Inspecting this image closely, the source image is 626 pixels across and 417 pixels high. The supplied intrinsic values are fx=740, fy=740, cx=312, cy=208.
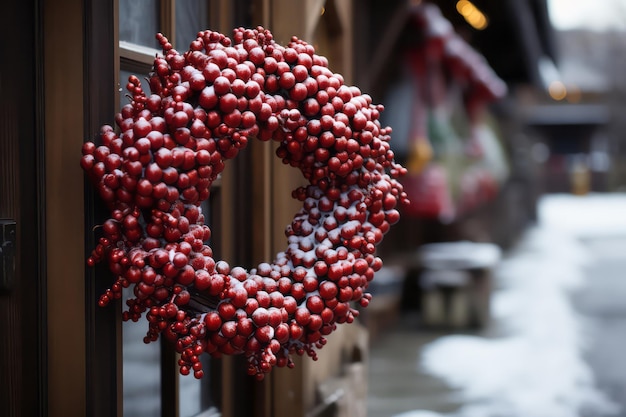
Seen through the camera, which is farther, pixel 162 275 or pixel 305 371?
pixel 305 371

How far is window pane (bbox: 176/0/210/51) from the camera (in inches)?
96.0

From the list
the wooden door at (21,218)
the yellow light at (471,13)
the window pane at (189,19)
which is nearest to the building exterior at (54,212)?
the wooden door at (21,218)

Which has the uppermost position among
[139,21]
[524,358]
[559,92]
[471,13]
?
[559,92]

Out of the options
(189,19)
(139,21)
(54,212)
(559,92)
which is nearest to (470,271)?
(189,19)

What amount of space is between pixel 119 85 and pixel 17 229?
458mm

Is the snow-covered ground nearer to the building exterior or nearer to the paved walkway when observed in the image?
the paved walkway

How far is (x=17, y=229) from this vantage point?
1.78 metres

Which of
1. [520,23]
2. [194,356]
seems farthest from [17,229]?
[520,23]

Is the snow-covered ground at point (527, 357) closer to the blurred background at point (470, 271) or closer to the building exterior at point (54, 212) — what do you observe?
the blurred background at point (470, 271)

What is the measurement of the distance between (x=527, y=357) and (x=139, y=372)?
4.08 meters

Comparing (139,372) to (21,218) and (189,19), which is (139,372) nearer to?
(21,218)

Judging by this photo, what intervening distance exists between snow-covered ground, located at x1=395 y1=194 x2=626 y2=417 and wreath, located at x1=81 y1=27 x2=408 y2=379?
2649mm

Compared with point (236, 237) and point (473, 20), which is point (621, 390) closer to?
point (236, 237)

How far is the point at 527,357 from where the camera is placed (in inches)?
221
